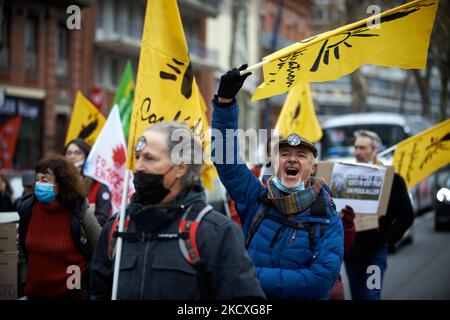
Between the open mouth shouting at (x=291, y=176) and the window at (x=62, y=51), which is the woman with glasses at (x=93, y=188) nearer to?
the open mouth shouting at (x=291, y=176)

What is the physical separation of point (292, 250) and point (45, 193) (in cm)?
185

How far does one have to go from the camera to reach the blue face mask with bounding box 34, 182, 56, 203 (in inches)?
184

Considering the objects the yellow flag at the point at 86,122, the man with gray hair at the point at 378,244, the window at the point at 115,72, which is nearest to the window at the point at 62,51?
the window at the point at 115,72

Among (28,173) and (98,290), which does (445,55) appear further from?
(98,290)

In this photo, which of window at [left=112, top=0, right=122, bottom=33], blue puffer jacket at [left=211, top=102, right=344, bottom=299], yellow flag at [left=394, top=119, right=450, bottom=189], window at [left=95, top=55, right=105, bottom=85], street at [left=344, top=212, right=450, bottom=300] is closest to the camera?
blue puffer jacket at [left=211, top=102, right=344, bottom=299]

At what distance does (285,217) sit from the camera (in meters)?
3.84

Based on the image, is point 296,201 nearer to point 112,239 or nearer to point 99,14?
point 112,239

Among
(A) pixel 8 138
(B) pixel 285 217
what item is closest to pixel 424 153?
(B) pixel 285 217

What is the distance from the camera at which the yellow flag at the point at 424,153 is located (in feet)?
22.8

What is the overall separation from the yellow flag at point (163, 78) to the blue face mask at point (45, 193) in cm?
109

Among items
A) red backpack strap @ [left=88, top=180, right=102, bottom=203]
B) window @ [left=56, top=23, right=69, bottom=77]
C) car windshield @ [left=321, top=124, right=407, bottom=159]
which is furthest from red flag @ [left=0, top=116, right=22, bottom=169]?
window @ [left=56, top=23, right=69, bottom=77]

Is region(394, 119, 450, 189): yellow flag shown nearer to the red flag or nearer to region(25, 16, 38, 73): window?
the red flag

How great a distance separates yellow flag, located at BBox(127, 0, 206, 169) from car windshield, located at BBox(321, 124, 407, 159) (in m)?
14.8

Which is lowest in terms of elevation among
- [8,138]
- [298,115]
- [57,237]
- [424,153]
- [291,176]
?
[57,237]
